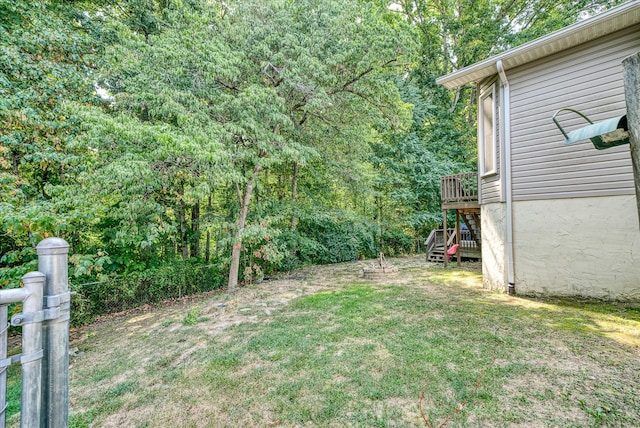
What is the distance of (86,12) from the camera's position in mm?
7371

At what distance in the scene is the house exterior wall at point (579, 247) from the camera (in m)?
4.72

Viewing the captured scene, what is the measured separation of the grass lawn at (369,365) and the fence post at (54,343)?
153 centimetres

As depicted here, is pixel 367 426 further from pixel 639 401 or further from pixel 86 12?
pixel 86 12

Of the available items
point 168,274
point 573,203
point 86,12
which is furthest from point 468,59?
point 168,274

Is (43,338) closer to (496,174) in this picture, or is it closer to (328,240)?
(496,174)

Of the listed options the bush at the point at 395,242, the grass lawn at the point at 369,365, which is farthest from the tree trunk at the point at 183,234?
the bush at the point at 395,242

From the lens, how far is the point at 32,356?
106cm

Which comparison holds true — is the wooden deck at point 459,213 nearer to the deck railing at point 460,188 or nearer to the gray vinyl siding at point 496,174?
the deck railing at point 460,188

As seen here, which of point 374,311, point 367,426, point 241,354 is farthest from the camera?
point 374,311

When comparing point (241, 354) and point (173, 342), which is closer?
point (241, 354)

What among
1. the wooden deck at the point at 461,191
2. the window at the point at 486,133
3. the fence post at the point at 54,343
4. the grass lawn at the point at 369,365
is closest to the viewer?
the fence post at the point at 54,343

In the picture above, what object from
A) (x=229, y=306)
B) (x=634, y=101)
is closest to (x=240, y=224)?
(x=229, y=306)

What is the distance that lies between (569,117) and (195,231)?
9.12 m

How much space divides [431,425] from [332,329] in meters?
2.20
